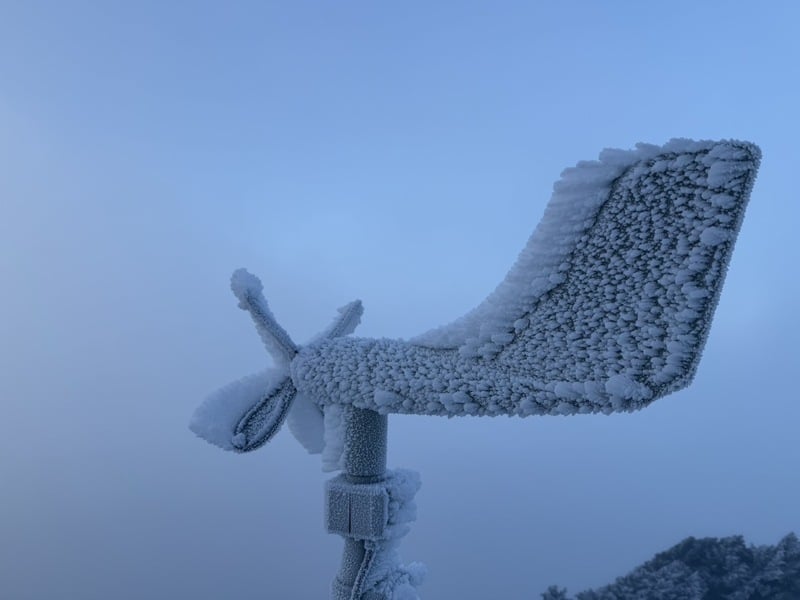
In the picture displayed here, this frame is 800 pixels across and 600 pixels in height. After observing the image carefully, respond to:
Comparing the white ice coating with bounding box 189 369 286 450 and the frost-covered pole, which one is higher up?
the white ice coating with bounding box 189 369 286 450

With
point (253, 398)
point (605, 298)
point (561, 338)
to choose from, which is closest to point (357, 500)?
point (253, 398)

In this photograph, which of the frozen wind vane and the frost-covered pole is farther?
the frost-covered pole

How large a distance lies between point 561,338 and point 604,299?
0.34ft

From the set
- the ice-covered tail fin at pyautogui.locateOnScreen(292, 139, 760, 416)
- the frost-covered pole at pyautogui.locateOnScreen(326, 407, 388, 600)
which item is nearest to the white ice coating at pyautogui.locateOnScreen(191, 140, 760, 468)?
the ice-covered tail fin at pyautogui.locateOnScreen(292, 139, 760, 416)

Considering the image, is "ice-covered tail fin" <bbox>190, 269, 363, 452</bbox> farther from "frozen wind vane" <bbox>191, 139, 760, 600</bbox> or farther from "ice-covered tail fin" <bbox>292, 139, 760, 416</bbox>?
"ice-covered tail fin" <bbox>292, 139, 760, 416</bbox>

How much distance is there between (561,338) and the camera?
1.28 metres

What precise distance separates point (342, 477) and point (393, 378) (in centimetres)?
46

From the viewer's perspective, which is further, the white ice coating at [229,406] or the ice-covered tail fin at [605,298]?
the white ice coating at [229,406]

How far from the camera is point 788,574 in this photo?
3.18 m

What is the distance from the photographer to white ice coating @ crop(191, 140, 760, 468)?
1.11m

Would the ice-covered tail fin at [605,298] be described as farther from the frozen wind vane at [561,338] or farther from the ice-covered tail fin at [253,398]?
the ice-covered tail fin at [253,398]

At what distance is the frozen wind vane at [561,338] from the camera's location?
1.12 meters

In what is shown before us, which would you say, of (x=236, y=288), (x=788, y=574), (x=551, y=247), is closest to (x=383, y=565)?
(x=236, y=288)

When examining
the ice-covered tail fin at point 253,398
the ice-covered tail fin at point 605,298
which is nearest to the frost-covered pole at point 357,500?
the ice-covered tail fin at point 253,398
